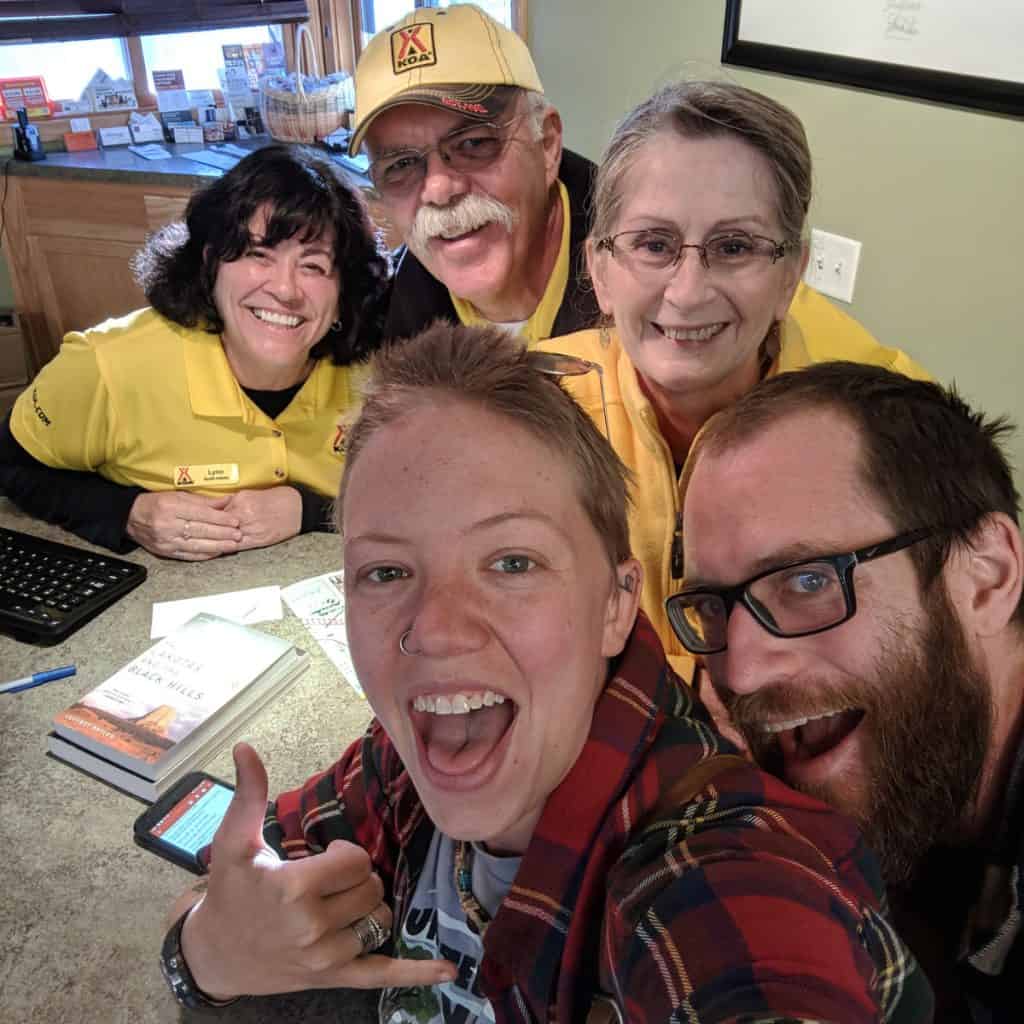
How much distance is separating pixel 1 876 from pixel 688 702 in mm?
816

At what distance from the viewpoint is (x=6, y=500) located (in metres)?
1.94

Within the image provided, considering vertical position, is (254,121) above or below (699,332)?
below

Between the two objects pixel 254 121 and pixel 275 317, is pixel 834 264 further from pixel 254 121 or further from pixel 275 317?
pixel 254 121

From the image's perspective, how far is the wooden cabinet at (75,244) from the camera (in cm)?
356

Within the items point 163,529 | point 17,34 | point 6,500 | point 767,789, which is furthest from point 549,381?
point 17,34

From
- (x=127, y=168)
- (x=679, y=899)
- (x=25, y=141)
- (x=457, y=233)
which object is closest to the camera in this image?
(x=679, y=899)

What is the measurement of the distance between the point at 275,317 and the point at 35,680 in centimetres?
83

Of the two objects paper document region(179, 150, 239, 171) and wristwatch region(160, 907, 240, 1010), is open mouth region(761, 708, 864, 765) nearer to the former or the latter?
wristwatch region(160, 907, 240, 1010)

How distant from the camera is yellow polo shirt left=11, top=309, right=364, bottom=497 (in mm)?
1908

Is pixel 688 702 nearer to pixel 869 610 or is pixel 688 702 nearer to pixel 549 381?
pixel 869 610

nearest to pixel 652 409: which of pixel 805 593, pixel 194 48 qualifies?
pixel 805 593

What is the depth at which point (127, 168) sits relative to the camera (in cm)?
354

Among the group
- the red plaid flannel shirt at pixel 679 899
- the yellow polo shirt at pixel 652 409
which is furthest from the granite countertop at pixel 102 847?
the yellow polo shirt at pixel 652 409

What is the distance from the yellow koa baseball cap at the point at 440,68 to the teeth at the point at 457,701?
4.13 feet
